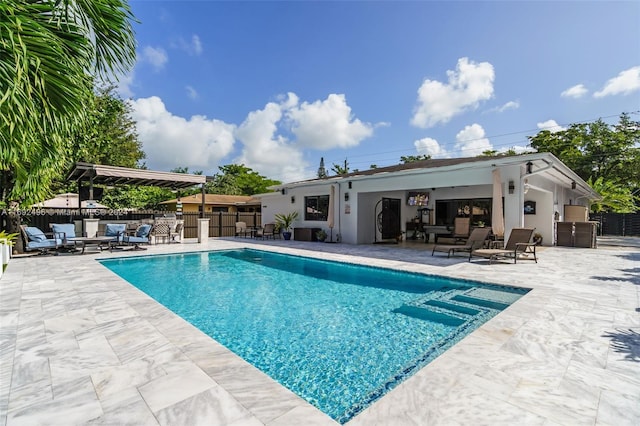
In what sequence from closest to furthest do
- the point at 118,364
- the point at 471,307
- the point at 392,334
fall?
the point at 118,364
the point at 392,334
the point at 471,307

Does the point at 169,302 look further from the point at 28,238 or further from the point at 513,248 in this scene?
the point at 513,248

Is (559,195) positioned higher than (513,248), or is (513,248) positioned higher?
Result: (559,195)

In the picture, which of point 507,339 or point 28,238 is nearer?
point 507,339

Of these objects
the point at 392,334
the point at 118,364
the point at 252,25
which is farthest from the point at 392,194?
the point at 118,364

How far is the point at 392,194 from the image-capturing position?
15.7m

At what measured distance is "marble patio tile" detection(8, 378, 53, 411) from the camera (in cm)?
218

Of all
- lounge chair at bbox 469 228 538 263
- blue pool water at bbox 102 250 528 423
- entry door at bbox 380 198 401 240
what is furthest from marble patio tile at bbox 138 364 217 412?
entry door at bbox 380 198 401 240

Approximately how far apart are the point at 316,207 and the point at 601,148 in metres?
25.2

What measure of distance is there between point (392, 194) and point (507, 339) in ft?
41.8

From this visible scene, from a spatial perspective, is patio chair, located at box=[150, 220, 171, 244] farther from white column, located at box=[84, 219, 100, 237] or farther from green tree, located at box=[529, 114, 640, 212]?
green tree, located at box=[529, 114, 640, 212]

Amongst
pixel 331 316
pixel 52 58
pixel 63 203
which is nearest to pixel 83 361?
pixel 52 58

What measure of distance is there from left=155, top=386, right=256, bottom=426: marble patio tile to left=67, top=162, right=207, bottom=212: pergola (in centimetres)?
1274

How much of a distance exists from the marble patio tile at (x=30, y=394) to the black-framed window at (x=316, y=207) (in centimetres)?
1344

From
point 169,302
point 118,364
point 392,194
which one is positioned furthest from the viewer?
point 392,194
